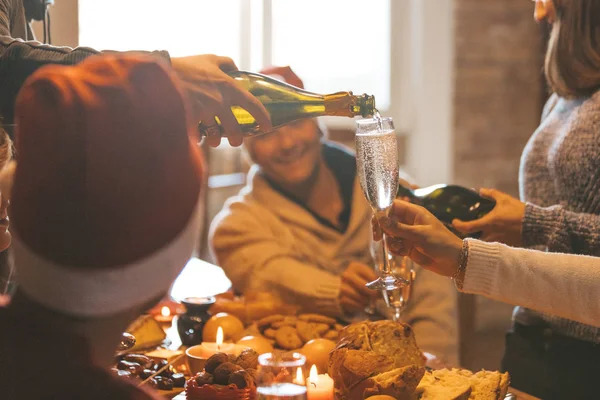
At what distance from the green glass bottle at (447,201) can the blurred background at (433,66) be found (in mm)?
1763

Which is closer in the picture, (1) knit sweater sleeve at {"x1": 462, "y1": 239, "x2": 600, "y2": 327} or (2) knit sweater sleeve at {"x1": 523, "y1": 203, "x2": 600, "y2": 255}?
(1) knit sweater sleeve at {"x1": 462, "y1": 239, "x2": 600, "y2": 327}

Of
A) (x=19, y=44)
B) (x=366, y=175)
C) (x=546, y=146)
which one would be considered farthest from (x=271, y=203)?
(x=19, y=44)

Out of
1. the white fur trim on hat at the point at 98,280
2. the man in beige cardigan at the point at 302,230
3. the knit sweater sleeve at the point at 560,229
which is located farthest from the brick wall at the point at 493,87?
the white fur trim on hat at the point at 98,280

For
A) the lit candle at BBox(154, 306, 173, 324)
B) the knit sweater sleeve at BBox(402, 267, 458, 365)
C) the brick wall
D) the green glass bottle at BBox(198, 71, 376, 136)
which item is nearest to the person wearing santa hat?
the green glass bottle at BBox(198, 71, 376, 136)

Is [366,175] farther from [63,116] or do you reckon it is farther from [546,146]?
[546,146]

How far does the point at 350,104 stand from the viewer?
2.89ft

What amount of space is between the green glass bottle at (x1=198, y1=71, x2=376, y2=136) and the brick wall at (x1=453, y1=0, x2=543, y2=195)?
223cm

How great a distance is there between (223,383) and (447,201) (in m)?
0.54

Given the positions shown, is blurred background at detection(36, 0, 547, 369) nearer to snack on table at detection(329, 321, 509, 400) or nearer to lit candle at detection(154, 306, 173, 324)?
lit candle at detection(154, 306, 173, 324)

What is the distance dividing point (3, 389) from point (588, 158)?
3.33 feet

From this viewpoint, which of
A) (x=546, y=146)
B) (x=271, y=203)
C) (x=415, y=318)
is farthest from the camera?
(x=271, y=203)

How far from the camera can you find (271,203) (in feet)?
6.22

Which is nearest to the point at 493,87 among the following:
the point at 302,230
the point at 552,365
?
the point at 302,230

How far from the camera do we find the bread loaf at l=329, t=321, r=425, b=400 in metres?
0.72
